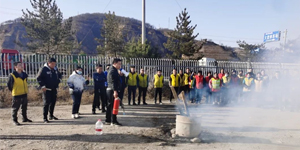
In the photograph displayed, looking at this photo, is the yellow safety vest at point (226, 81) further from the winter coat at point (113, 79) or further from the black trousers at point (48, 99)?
the black trousers at point (48, 99)

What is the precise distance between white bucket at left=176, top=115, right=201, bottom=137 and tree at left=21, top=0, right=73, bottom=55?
58.2 ft

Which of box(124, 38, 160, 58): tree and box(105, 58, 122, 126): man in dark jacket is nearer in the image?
box(105, 58, 122, 126): man in dark jacket

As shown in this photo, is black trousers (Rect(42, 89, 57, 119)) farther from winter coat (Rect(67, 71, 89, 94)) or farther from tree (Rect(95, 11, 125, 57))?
tree (Rect(95, 11, 125, 57))

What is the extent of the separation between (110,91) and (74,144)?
1889mm

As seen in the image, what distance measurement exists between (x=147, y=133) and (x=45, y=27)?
17.8 m

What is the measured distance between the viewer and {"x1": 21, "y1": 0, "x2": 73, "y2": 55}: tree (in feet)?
64.0

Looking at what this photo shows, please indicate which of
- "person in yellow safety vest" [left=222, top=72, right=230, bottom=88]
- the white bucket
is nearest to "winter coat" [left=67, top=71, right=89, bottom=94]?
the white bucket

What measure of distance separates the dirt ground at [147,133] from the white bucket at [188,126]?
0.61ft

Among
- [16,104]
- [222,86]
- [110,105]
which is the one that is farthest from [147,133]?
[222,86]

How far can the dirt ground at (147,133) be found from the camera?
4984 millimetres

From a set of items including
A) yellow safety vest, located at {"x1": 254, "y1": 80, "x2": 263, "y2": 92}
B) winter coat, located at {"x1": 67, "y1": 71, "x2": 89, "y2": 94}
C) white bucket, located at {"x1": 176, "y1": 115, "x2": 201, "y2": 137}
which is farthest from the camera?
yellow safety vest, located at {"x1": 254, "y1": 80, "x2": 263, "y2": 92}

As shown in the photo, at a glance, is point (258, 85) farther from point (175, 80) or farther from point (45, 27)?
point (45, 27)

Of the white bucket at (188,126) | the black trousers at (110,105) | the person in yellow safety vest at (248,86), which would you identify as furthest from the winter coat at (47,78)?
the person in yellow safety vest at (248,86)

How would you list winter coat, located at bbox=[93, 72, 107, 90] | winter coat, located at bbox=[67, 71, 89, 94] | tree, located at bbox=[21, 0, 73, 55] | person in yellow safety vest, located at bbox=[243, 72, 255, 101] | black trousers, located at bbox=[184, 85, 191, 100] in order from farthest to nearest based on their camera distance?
tree, located at bbox=[21, 0, 73, 55] < black trousers, located at bbox=[184, 85, 191, 100] < person in yellow safety vest, located at bbox=[243, 72, 255, 101] < winter coat, located at bbox=[93, 72, 107, 90] < winter coat, located at bbox=[67, 71, 89, 94]
